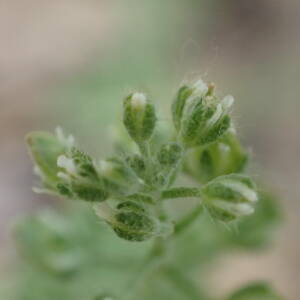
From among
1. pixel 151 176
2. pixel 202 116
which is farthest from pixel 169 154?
pixel 202 116

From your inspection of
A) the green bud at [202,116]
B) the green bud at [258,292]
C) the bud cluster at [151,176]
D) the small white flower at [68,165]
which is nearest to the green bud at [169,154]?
the bud cluster at [151,176]

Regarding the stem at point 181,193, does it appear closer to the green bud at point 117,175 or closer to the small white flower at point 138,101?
the green bud at point 117,175

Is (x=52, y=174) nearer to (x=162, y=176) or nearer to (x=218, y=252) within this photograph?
(x=162, y=176)

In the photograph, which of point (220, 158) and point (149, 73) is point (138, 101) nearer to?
point (220, 158)

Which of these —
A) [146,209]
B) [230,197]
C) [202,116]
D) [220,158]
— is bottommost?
[230,197]

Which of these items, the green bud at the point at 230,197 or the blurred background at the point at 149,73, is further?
the blurred background at the point at 149,73

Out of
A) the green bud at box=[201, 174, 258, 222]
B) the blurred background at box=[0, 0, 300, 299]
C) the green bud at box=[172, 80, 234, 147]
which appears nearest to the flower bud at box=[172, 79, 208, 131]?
the green bud at box=[172, 80, 234, 147]
